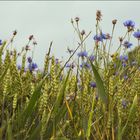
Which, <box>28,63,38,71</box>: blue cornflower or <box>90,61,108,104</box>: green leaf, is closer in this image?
<box>90,61,108,104</box>: green leaf

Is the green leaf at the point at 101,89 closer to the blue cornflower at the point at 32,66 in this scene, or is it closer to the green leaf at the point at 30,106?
the green leaf at the point at 30,106

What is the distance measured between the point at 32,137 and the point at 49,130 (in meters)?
0.09

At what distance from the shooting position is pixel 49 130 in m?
1.62

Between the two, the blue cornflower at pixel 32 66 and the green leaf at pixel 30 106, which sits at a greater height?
the blue cornflower at pixel 32 66

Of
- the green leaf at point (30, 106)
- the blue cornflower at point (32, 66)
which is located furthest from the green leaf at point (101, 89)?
the blue cornflower at point (32, 66)

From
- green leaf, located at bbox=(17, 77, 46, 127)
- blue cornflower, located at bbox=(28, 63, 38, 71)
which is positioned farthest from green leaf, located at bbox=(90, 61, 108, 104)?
blue cornflower, located at bbox=(28, 63, 38, 71)

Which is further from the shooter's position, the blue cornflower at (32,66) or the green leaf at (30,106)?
the blue cornflower at (32,66)

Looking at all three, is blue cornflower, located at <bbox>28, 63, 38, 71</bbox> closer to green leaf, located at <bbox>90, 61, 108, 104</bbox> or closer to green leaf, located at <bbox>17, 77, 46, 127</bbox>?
green leaf, located at <bbox>17, 77, 46, 127</bbox>

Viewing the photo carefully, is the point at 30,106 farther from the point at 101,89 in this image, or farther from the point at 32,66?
the point at 32,66

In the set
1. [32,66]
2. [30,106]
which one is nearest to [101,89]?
[30,106]

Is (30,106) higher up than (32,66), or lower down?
lower down

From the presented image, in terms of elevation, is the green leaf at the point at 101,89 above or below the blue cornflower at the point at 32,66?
below

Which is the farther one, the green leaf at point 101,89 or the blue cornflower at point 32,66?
the blue cornflower at point 32,66

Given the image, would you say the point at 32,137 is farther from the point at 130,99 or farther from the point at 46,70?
the point at 130,99
